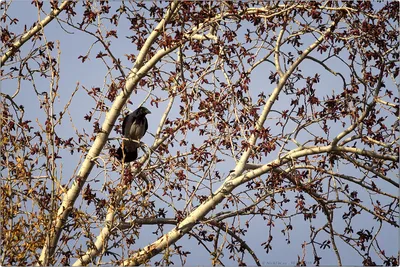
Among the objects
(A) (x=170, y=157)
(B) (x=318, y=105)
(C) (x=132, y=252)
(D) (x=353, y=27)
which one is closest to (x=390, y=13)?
(D) (x=353, y=27)

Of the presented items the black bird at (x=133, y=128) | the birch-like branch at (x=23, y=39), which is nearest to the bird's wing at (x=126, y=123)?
the black bird at (x=133, y=128)

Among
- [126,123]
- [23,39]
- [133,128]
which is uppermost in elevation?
[23,39]

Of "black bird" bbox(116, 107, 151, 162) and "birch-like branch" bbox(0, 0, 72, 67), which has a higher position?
"birch-like branch" bbox(0, 0, 72, 67)

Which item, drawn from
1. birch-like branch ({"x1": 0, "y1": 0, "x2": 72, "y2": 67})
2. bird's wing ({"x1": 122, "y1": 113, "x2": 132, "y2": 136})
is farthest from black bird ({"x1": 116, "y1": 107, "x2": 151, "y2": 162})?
birch-like branch ({"x1": 0, "y1": 0, "x2": 72, "y2": 67})

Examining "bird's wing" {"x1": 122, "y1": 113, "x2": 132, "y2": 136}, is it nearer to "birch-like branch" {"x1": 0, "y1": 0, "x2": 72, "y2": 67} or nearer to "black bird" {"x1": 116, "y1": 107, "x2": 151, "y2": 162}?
"black bird" {"x1": 116, "y1": 107, "x2": 151, "y2": 162}

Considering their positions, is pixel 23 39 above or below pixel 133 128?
above

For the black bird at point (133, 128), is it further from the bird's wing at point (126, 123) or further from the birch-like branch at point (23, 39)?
the birch-like branch at point (23, 39)

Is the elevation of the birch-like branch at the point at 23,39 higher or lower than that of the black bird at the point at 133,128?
higher

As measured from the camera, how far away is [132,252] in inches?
259

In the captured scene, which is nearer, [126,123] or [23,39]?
[23,39]

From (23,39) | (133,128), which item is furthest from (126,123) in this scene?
(23,39)

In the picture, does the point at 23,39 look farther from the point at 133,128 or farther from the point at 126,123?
the point at 133,128

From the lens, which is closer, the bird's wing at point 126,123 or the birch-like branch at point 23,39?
the birch-like branch at point 23,39

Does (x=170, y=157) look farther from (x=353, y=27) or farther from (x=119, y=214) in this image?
(x=353, y=27)
